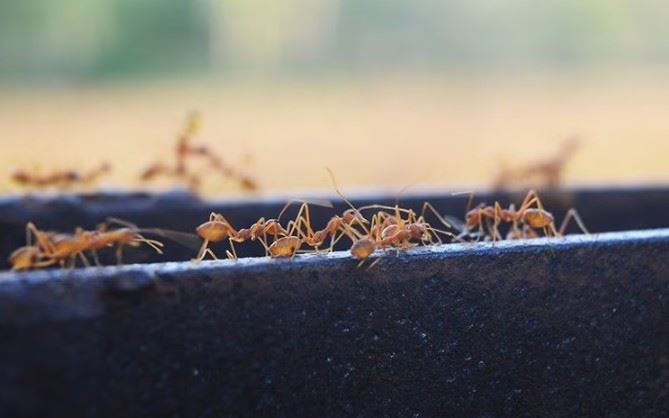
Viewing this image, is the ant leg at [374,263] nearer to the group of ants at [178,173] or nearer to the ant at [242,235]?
the ant at [242,235]

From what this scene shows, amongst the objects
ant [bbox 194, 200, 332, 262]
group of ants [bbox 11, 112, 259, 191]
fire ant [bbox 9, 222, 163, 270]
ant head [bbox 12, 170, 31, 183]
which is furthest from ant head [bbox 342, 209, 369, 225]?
ant head [bbox 12, 170, 31, 183]

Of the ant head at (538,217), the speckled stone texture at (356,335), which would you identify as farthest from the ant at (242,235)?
the ant head at (538,217)

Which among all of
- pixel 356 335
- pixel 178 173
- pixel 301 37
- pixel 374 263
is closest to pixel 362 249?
pixel 374 263

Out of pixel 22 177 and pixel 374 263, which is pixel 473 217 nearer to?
pixel 374 263

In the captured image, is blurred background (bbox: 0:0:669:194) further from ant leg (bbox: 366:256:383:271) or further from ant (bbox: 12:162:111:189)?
ant leg (bbox: 366:256:383:271)

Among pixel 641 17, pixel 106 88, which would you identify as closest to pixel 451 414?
pixel 106 88

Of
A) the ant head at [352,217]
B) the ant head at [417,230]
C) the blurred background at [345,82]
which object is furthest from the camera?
the blurred background at [345,82]

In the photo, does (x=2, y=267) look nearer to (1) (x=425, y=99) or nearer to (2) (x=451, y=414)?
(2) (x=451, y=414)
